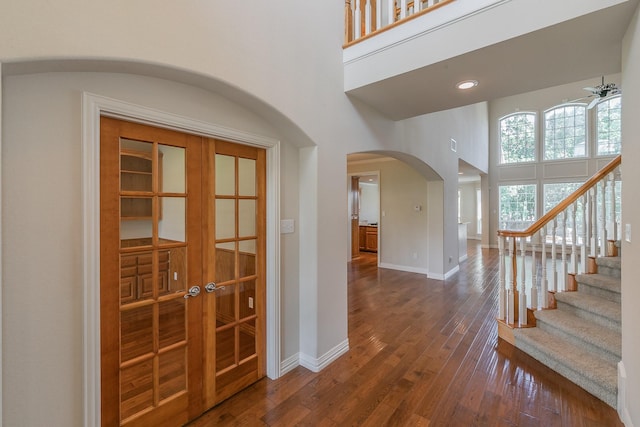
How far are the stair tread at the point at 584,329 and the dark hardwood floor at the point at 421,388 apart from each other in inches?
16.7

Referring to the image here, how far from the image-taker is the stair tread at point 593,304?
2.58 metres

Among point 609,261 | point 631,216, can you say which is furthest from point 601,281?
point 631,216

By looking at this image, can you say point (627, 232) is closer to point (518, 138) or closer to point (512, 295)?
point (512, 295)

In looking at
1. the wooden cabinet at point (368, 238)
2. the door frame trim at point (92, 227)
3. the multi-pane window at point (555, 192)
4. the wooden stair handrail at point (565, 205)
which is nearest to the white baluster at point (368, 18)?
the door frame trim at point (92, 227)

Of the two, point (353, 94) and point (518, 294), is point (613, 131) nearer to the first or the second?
point (518, 294)

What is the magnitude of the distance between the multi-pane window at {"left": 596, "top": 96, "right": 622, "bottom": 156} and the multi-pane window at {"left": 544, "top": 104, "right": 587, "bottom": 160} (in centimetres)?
32

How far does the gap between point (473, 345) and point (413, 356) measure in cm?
75

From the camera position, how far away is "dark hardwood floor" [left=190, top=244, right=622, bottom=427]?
2.01 m

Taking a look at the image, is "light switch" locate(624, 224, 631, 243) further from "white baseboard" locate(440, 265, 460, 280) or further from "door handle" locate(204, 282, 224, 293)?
"white baseboard" locate(440, 265, 460, 280)

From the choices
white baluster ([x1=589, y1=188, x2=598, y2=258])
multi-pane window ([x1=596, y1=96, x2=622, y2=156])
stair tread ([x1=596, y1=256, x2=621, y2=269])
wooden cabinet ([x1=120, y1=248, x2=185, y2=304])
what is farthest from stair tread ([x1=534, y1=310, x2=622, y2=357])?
multi-pane window ([x1=596, y1=96, x2=622, y2=156])

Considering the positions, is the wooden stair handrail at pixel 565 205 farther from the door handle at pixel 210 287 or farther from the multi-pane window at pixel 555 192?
the multi-pane window at pixel 555 192

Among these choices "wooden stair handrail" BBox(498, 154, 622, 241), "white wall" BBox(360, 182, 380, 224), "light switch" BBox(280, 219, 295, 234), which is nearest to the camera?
"light switch" BBox(280, 219, 295, 234)

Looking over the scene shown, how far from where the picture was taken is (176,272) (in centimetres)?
195

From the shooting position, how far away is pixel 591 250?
3.19 metres
